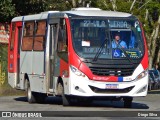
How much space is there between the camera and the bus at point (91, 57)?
21.5m

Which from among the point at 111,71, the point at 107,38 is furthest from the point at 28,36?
the point at 111,71

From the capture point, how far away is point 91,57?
70.6 feet

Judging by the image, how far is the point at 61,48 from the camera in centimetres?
2244

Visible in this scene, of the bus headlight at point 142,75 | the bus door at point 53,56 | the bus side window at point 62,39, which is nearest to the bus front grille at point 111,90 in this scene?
the bus headlight at point 142,75

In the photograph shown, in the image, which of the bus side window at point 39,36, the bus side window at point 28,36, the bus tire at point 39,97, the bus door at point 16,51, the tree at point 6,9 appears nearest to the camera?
the bus side window at point 39,36

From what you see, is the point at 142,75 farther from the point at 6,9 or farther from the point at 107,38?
the point at 6,9

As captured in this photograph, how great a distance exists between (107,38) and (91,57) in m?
0.95

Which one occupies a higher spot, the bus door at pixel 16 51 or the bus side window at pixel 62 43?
the bus side window at pixel 62 43

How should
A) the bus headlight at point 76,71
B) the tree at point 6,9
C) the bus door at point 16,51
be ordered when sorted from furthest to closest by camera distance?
the tree at point 6,9, the bus door at point 16,51, the bus headlight at point 76,71

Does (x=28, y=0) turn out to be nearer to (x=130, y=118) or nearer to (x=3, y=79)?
(x=3, y=79)

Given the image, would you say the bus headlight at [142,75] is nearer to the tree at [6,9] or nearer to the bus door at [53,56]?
the bus door at [53,56]

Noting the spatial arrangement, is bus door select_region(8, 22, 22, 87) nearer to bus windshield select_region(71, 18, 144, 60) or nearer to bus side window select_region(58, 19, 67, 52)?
bus side window select_region(58, 19, 67, 52)

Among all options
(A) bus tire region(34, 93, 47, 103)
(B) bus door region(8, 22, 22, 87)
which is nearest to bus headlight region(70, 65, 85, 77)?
(A) bus tire region(34, 93, 47, 103)

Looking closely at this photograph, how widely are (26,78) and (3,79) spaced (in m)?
8.83
